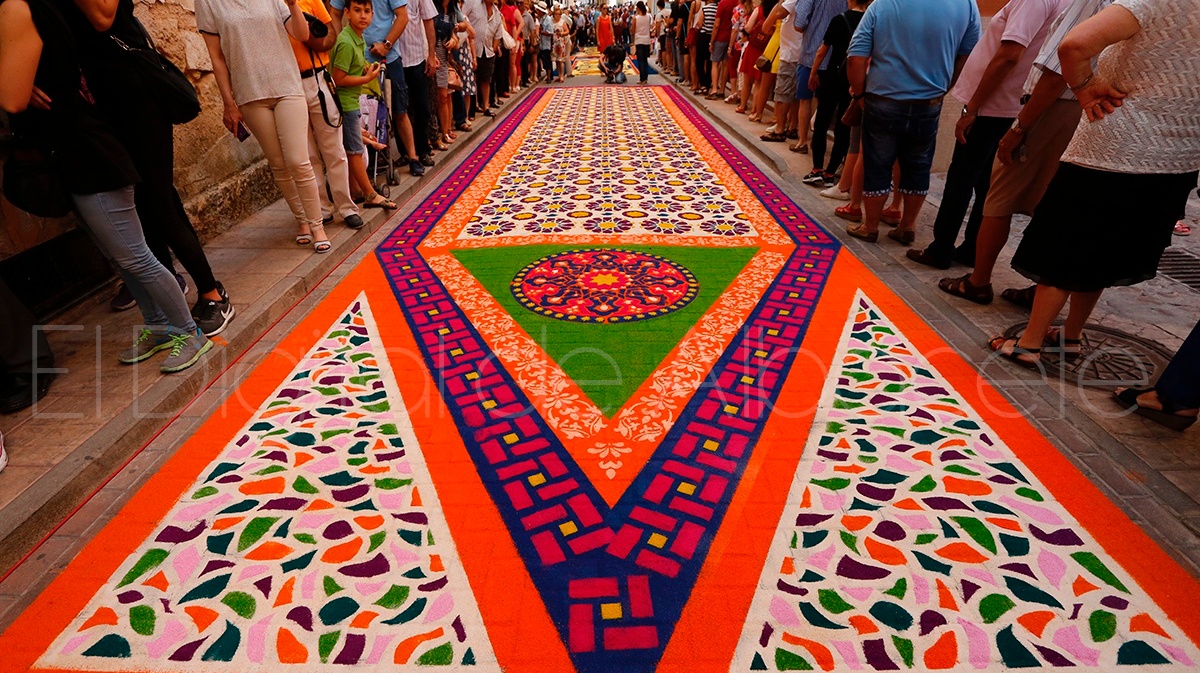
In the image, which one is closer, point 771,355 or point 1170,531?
point 1170,531

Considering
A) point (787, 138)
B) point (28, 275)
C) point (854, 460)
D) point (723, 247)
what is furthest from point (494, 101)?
point (854, 460)

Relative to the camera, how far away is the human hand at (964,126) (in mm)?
3371

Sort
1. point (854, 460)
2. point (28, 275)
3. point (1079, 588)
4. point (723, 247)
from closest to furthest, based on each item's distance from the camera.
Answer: point (1079, 588) < point (854, 460) < point (28, 275) < point (723, 247)

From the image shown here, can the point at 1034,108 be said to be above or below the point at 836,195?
above

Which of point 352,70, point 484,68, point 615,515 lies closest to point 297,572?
point 615,515

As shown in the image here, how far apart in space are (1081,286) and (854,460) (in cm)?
127

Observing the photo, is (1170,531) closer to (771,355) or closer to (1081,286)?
(1081,286)

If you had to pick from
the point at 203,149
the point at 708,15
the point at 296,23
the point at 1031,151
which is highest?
the point at 708,15

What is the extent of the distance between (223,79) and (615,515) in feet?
10.6

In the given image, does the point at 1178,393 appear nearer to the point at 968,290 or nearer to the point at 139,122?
the point at 968,290

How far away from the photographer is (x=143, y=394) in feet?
8.61

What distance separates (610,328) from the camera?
3238mm

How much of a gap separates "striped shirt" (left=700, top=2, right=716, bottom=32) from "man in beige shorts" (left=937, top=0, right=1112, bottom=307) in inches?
353

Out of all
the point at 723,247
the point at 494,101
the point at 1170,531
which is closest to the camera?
the point at 1170,531
